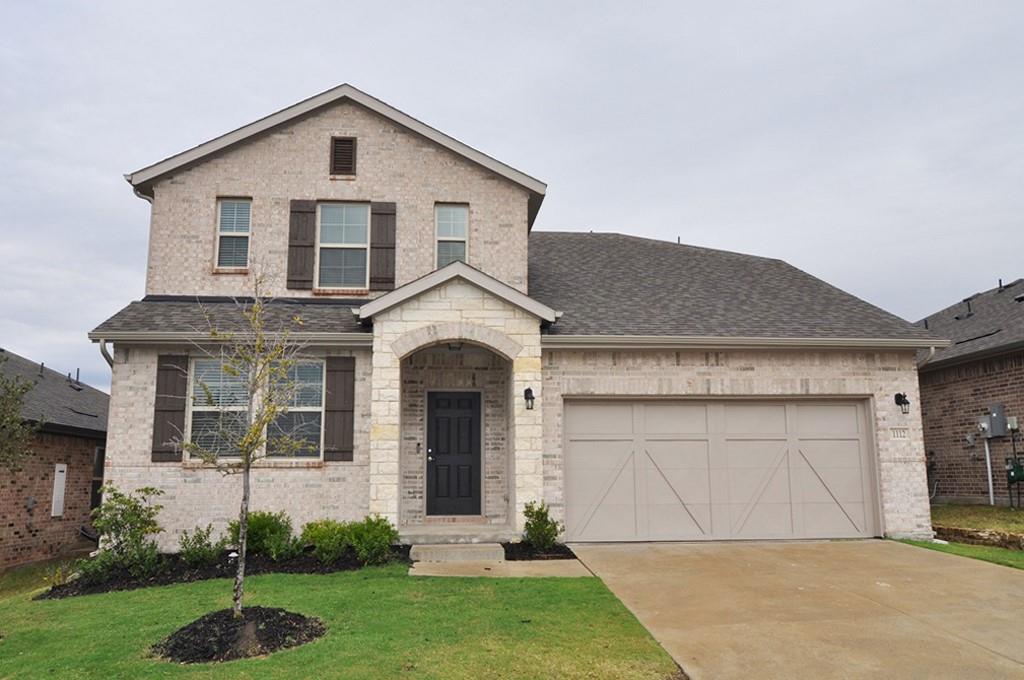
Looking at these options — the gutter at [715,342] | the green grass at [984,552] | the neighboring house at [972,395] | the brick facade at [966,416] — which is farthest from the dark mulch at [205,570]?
the brick facade at [966,416]

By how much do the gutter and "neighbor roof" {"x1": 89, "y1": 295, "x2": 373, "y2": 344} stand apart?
3.25 m

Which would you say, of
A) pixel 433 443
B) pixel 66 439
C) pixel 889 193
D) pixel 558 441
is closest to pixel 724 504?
pixel 558 441

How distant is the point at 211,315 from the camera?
10.9 m

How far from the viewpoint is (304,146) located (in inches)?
479

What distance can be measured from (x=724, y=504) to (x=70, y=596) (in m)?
9.31

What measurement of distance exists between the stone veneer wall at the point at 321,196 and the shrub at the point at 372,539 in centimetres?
432

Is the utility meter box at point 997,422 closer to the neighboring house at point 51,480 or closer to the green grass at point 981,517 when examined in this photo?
the green grass at point 981,517

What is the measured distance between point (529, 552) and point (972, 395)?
1033cm

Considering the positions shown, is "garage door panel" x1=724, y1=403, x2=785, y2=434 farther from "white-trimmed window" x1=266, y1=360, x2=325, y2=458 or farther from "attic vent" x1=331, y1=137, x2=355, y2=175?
"attic vent" x1=331, y1=137, x2=355, y2=175

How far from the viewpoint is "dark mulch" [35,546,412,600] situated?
8.47 m

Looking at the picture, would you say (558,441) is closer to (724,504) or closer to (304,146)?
(724,504)

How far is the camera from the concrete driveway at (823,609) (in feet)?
17.1

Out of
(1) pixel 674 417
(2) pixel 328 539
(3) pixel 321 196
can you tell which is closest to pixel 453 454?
(2) pixel 328 539

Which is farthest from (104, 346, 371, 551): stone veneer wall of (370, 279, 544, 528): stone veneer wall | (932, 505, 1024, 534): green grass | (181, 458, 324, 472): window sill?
(932, 505, 1024, 534): green grass
